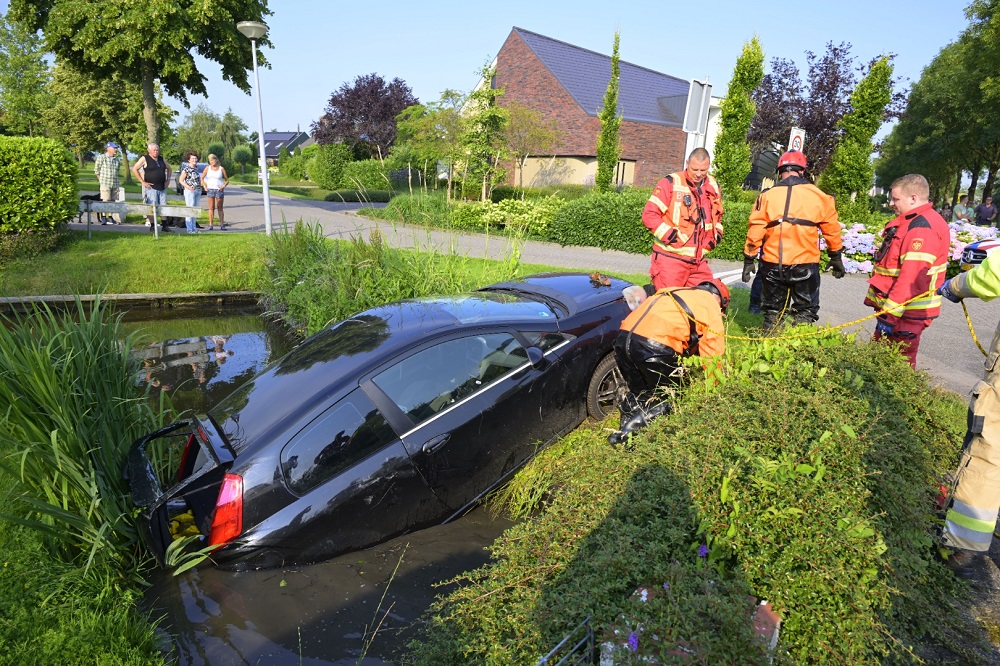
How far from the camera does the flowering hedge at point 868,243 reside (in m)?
A: 12.1

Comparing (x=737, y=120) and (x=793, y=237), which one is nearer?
(x=793, y=237)

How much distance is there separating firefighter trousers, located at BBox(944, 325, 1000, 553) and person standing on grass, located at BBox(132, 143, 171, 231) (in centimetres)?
1432

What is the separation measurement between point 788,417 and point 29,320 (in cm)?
464

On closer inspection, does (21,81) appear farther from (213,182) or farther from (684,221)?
(684,221)

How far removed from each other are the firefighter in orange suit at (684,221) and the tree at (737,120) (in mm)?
11546

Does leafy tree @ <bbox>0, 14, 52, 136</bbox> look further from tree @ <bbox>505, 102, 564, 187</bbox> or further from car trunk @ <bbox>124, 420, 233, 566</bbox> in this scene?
car trunk @ <bbox>124, 420, 233, 566</bbox>

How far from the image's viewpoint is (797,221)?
5.92m

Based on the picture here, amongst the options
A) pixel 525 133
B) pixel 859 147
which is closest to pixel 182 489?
pixel 859 147

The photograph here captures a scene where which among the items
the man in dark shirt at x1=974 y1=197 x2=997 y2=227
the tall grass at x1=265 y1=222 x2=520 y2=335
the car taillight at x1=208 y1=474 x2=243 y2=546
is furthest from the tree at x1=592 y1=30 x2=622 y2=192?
the car taillight at x1=208 y1=474 x2=243 y2=546

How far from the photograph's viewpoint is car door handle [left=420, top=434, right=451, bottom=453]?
3.79 m

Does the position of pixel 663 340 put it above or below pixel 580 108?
below

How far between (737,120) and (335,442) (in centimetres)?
1584

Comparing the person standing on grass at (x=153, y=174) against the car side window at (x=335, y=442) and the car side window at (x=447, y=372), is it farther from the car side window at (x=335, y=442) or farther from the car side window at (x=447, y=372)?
the car side window at (x=335, y=442)

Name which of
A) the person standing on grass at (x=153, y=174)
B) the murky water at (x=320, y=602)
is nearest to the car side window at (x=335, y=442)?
the murky water at (x=320, y=602)
